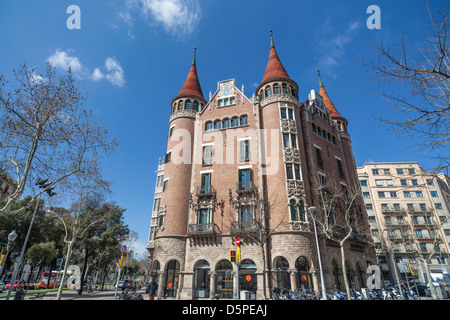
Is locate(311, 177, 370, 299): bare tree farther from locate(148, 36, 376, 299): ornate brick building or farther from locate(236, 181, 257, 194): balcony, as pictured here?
locate(236, 181, 257, 194): balcony

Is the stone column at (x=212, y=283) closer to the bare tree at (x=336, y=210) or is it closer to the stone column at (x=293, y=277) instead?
the stone column at (x=293, y=277)

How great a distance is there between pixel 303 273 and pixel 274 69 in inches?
928

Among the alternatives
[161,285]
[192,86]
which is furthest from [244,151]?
[161,285]

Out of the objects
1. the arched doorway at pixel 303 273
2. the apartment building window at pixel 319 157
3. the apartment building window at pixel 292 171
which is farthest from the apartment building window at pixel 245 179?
the apartment building window at pixel 319 157

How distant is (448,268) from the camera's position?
44812 millimetres

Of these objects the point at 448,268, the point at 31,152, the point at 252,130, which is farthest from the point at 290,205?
the point at 448,268

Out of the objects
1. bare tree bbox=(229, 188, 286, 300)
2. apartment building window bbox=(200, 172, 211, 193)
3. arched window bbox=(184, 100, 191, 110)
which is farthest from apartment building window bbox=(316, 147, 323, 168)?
arched window bbox=(184, 100, 191, 110)

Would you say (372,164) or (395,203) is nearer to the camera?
(395,203)

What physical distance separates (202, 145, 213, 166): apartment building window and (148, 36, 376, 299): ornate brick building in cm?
14

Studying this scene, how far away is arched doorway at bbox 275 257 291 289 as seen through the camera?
68.6 feet

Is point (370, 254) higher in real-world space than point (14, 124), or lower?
lower

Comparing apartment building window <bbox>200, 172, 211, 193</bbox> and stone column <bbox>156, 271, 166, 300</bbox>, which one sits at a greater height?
apartment building window <bbox>200, 172, 211, 193</bbox>
